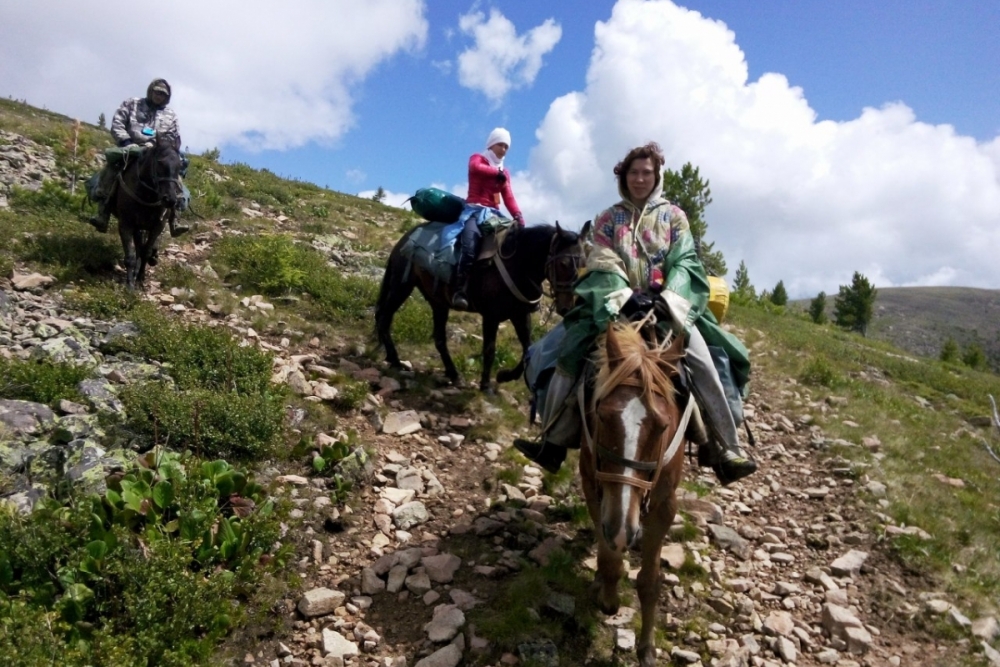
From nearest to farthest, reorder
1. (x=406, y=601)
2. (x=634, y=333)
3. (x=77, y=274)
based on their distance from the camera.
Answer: (x=634, y=333) < (x=406, y=601) < (x=77, y=274)

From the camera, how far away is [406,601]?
4234 millimetres

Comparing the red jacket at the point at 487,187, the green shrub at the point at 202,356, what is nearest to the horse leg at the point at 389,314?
the red jacket at the point at 487,187

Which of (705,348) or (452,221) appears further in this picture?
(452,221)

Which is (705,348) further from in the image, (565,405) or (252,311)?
(252,311)

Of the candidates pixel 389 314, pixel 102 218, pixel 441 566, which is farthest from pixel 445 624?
pixel 102 218

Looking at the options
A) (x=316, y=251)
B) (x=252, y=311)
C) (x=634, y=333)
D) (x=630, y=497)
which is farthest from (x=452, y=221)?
(x=630, y=497)

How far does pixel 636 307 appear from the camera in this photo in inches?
153

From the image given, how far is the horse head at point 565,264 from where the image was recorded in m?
6.85

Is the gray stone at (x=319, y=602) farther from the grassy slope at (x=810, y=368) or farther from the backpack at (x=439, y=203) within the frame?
the backpack at (x=439, y=203)

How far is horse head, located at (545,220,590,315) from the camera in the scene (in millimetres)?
6848

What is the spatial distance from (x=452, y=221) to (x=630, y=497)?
6001mm

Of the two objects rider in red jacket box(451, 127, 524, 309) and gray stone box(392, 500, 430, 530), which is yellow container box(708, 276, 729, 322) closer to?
gray stone box(392, 500, 430, 530)

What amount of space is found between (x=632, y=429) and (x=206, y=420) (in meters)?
3.86

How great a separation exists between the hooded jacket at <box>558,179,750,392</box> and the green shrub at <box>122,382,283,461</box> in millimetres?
2926
